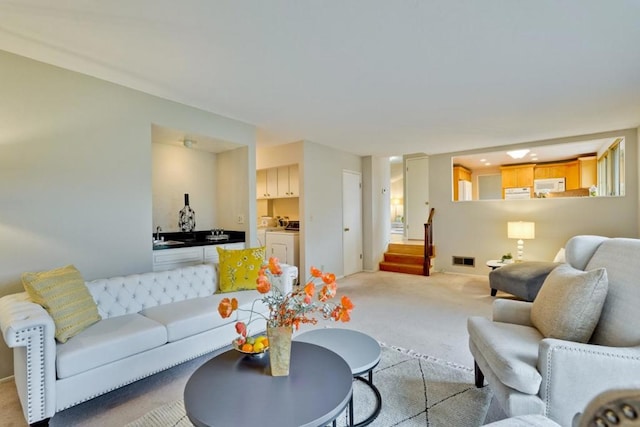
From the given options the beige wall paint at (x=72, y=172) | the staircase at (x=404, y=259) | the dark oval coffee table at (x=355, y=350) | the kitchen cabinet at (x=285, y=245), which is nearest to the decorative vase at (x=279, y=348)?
the dark oval coffee table at (x=355, y=350)

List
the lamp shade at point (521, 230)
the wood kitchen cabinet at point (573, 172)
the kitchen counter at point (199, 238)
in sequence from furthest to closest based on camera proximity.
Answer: the wood kitchen cabinet at point (573, 172) → the lamp shade at point (521, 230) → the kitchen counter at point (199, 238)

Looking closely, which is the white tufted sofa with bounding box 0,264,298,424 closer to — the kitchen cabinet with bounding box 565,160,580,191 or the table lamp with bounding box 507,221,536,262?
the table lamp with bounding box 507,221,536,262

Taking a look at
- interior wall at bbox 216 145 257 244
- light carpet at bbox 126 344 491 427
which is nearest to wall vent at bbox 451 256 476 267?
light carpet at bbox 126 344 491 427

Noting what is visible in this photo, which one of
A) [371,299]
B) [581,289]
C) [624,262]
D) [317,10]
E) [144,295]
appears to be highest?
[317,10]

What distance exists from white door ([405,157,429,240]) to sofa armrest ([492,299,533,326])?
5758mm

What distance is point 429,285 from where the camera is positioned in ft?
16.9

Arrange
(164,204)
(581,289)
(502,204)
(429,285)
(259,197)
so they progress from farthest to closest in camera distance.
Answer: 1. (259,197)
2. (502,204)
3. (429,285)
4. (164,204)
5. (581,289)

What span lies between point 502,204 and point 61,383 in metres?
6.25

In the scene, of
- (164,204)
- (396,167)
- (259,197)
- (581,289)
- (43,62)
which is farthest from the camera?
(396,167)

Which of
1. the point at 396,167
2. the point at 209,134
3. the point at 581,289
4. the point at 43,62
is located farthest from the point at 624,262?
the point at 396,167

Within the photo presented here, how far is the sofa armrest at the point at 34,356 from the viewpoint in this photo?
65.1 inches

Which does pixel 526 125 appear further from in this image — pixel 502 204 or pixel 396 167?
pixel 396 167

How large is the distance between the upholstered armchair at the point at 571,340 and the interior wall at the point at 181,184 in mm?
3703

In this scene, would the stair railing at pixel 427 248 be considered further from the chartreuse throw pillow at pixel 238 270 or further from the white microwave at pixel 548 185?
the chartreuse throw pillow at pixel 238 270
